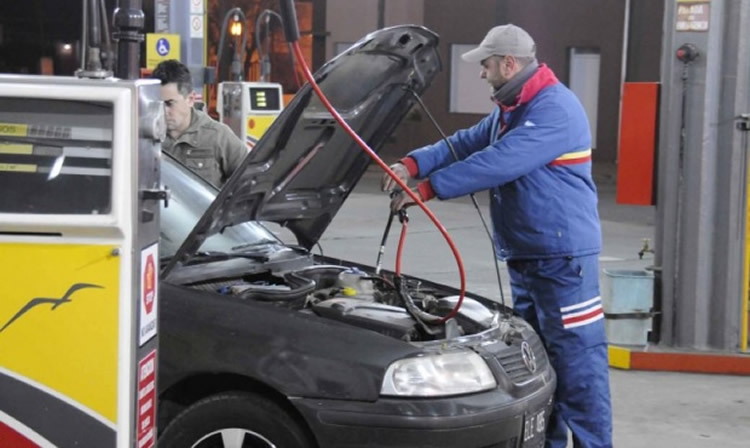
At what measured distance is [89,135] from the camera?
378 cm

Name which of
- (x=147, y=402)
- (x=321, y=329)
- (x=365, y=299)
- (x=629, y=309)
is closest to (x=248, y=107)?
(x=629, y=309)

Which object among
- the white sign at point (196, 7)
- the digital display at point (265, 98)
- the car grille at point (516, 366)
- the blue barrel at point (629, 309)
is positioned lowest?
the blue barrel at point (629, 309)

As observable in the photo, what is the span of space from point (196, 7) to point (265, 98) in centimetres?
179

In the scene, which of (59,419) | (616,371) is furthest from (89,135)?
(616,371)

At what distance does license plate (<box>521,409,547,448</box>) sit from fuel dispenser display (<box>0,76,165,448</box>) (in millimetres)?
1621

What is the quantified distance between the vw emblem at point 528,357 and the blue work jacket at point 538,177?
75 centimetres

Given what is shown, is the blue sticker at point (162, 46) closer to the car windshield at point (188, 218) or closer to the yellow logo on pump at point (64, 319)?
the car windshield at point (188, 218)

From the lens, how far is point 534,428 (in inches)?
Answer: 195

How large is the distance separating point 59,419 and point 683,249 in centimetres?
535

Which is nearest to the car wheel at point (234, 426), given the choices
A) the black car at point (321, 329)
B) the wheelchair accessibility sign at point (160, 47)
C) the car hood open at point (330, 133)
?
the black car at point (321, 329)

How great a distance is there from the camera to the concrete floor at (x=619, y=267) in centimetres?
680

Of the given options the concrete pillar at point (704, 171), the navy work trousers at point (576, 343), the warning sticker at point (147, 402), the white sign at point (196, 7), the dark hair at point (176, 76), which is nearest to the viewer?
the warning sticker at point (147, 402)

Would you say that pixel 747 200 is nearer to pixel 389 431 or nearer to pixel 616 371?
pixel 616 371

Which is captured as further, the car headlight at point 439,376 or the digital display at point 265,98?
the digital display at point 265,98
